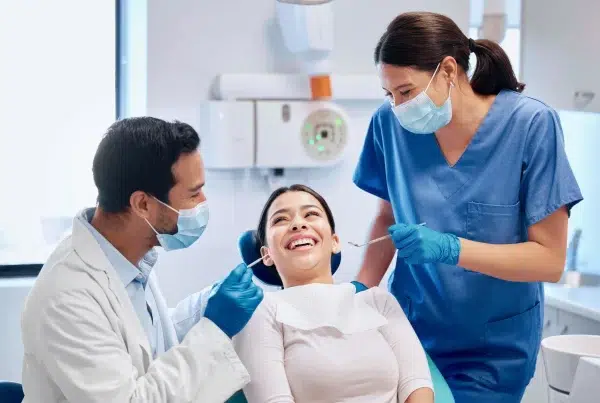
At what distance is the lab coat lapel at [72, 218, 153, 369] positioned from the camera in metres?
1.68

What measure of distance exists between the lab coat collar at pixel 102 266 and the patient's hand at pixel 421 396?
1.83ft

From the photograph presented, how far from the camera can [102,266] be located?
1.68 metres

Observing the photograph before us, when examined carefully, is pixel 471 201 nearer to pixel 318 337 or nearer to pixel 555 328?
pixel 318 337

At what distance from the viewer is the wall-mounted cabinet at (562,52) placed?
122 inches

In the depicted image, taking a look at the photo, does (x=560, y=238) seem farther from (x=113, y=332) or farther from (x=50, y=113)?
(x=50, y=113)

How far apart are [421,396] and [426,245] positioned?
0.32 m

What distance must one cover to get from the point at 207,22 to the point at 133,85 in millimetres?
324

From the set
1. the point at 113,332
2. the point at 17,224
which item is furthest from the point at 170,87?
the point at 113,332

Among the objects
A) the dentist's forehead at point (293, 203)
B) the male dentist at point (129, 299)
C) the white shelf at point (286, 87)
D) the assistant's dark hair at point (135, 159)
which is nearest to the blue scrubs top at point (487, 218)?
the dentist's forehead at point (293, 203)

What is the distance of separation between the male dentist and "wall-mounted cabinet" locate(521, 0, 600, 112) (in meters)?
1.76

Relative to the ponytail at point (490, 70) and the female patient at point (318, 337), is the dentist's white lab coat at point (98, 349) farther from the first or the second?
the ponytail at point (490, 70)

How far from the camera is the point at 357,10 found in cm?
296

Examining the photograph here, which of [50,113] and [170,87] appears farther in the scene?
[50,113]

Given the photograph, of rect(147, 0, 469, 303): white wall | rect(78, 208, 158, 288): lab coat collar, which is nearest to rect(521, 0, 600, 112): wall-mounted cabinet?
rect(147, 0, 469, 303): white wall
